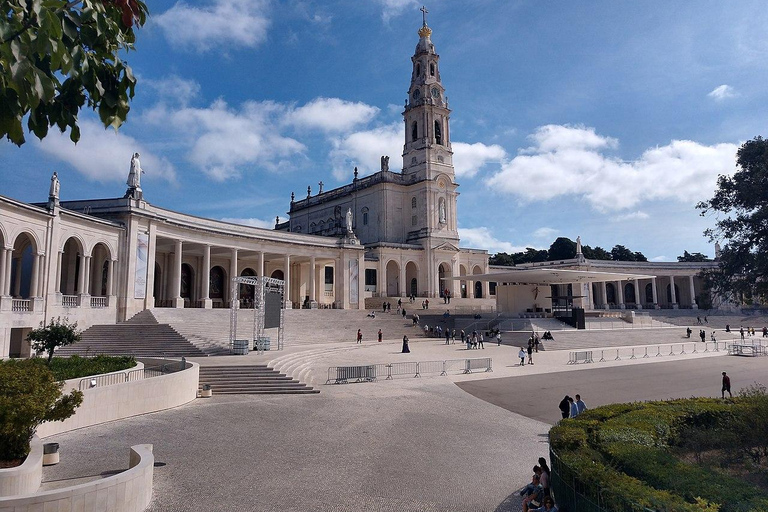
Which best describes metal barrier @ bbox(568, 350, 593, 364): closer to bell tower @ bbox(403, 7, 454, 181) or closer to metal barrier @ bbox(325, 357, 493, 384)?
metal barrier @ bbox(325, 357, 493, 384)

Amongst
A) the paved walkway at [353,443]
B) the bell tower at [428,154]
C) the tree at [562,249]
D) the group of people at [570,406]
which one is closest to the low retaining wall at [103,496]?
the paved walkway at [353,443]

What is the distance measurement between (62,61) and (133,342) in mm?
27180

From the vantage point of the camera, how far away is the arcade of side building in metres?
29.1

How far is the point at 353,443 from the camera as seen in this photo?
41.3 feet

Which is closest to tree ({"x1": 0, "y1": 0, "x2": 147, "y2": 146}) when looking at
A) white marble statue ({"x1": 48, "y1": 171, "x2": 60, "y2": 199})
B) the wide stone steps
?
the wide stone steps

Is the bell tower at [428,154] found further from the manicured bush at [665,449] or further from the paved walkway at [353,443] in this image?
the manicured bush at [665,449]

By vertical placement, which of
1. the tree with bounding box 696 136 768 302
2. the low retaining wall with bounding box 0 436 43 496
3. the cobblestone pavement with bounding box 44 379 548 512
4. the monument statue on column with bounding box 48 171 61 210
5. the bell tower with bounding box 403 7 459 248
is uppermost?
the bell tower with bounding box 403 7 459 248

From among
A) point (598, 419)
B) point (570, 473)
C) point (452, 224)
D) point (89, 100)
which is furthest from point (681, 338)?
point (89, 100)

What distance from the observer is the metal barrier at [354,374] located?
72.3 ft

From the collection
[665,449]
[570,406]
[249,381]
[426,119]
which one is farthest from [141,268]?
[426,119]

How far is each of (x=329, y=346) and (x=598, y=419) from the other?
81.6 feet

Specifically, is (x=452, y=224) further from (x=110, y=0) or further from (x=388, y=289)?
(x=110, y=0)

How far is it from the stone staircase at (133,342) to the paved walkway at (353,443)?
174 inches

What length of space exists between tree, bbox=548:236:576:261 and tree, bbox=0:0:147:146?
105156 millimetres
